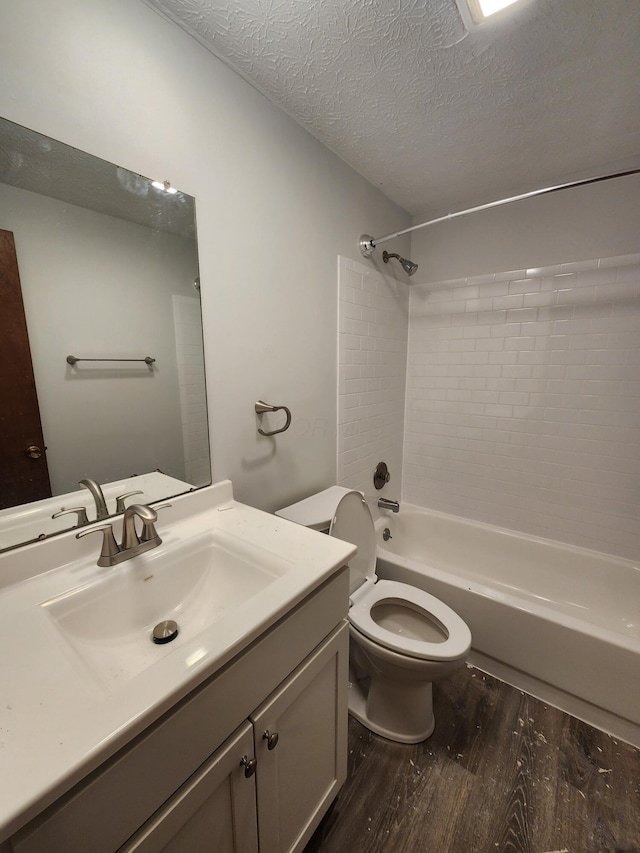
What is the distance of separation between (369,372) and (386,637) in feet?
4.18

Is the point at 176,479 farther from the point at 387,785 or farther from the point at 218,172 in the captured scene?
the point at 387,785

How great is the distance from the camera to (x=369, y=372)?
1.94 metres

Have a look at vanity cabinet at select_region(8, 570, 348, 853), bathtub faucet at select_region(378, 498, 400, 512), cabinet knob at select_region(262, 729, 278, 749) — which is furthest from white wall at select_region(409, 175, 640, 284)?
cabinet knob at select_region(262, 729, 278, 749)

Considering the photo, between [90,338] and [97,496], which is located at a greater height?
[90,338]

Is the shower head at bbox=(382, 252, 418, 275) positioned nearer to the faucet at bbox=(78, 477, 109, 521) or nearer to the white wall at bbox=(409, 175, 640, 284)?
the white wall at bbox=(409, 175, 640, 284)

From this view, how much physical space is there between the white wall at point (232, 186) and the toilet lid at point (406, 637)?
533mm

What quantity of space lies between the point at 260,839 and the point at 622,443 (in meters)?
2.08

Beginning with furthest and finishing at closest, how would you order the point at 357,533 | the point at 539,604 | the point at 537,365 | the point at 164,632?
the point at 537,365, the point at 539,604, the point at 357,533, the point at 164,632

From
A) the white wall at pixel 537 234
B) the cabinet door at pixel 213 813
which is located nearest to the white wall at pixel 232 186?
the white wall at pixel 537 234

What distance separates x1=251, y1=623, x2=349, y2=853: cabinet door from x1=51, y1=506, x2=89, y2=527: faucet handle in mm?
632

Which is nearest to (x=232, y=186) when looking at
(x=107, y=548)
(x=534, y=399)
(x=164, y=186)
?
(x=164, y=186)

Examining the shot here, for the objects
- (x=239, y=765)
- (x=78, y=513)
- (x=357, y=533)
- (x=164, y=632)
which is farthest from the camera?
(x=357, y=533)

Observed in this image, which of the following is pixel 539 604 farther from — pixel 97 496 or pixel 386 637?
pixel 97 496

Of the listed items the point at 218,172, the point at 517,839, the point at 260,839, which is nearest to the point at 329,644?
the point at 260,839
